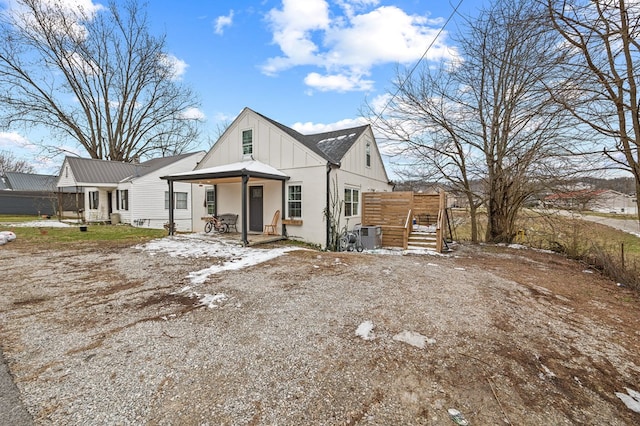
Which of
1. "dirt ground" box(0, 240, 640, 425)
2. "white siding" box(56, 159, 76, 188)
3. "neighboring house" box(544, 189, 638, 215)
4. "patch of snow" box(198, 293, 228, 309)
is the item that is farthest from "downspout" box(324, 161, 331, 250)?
"white siding" box(56, 159, 76, 188)

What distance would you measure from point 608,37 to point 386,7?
5245 millimetres

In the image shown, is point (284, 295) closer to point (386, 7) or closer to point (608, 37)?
point (608, 37)

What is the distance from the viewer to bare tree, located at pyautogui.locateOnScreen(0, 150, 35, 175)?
36.7 m

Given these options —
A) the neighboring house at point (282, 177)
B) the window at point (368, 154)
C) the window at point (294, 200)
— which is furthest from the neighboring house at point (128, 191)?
the window at point (368, 154)

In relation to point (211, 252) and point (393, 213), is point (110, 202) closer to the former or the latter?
point (211, 252)

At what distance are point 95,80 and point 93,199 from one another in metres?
10.8

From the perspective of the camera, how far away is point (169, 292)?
4617 mm

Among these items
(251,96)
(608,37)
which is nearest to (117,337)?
(608,37)

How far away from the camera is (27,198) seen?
23.8 meters

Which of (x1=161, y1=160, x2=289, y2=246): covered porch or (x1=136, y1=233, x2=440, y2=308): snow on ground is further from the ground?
(x1=161, y1=160, x2=289, y2=246): covered porch

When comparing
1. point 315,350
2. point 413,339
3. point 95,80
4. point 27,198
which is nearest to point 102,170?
point 95,80

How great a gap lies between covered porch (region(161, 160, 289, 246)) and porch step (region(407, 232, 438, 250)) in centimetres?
468

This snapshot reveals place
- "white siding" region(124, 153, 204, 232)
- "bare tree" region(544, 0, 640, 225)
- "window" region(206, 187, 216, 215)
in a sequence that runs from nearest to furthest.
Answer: "bare tree" region(544, 0, 640, 225) → "window" region(206, 187, 216, 215) → "white siding" region(124, 153, 204, 232)

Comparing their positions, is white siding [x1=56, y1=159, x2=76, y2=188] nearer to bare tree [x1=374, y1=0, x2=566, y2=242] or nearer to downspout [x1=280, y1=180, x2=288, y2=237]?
downspout [x1=280, y1=180, x2=288, y2=237]
